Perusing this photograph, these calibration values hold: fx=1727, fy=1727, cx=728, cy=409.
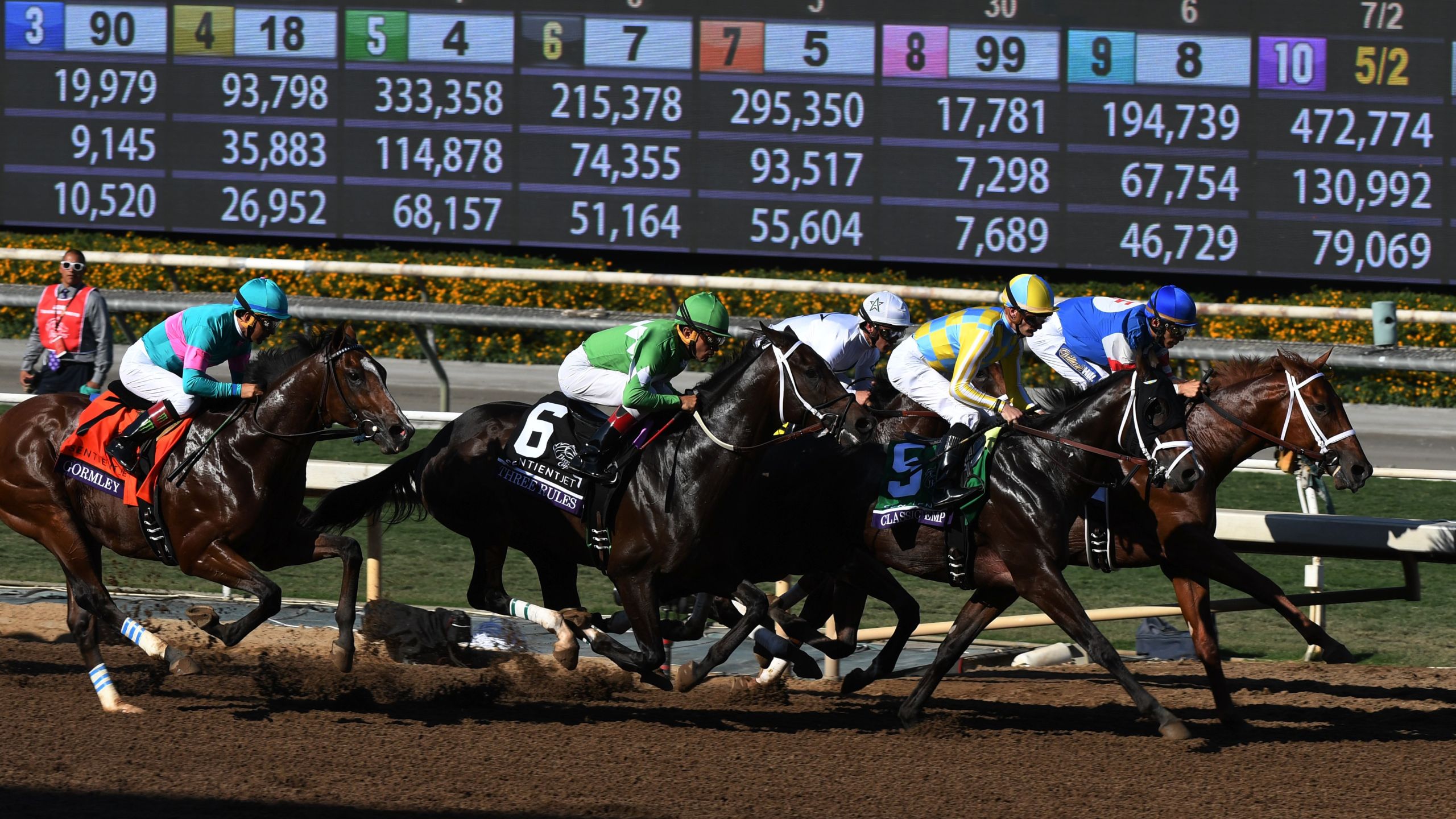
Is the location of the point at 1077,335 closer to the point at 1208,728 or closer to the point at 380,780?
the point at 1208,728

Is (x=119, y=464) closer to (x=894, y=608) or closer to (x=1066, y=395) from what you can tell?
(x=894, y=608)

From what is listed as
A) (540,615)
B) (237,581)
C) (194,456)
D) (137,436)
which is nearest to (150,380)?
(137,436)

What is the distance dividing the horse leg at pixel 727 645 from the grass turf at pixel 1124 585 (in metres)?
1.61

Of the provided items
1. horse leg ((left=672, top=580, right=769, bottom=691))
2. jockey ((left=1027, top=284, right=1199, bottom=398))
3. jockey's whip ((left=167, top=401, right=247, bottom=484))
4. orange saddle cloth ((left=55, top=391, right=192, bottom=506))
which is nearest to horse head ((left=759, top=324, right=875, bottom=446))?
horse leg ((left=672, top=580, right=769, bottom=691))

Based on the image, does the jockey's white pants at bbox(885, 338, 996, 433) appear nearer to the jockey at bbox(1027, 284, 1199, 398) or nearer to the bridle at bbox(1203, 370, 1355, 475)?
the jockey at bbox(1027, 284, 1199, 398)

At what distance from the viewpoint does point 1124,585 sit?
7934 mm

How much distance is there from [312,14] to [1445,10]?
666cm

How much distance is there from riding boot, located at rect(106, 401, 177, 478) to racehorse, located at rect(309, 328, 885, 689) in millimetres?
667

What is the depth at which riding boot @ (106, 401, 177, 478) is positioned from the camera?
18.6 feet

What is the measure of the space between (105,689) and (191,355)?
43.2 inches

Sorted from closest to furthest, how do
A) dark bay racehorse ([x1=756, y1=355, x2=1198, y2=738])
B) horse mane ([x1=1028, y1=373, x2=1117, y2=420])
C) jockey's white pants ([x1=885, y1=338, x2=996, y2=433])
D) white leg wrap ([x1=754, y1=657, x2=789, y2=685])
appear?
dark bay racehorse ([x1=756, y1=355, x2=1198, y2=738]) → horse mane ([x1=1028, y1=373, x2=1117, y2=420]) → jockey's white pants ([x1=885, y1=338, x2=996, y2=433]) → white leg wrap ([x1=754, y1=657, x2=789, y2=685])

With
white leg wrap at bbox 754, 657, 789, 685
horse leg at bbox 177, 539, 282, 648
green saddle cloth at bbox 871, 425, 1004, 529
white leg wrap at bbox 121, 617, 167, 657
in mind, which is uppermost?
green saddle cloth at bbox 871, 425, 1004, 529

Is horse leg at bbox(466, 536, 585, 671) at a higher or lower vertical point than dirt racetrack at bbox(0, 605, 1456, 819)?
higher

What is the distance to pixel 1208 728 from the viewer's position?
5.61 meters
